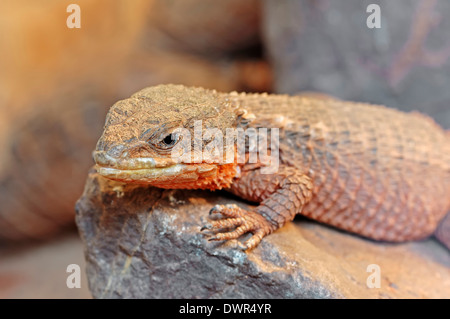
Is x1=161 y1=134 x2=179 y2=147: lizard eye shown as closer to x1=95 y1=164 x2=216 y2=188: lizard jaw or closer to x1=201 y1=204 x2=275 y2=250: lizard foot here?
x1=95 y1=164 x2=216 y2=188: lizard jaw

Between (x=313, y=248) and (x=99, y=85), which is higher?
(x=99, y=85)

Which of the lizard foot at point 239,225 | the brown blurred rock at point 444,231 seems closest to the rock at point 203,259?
the lizard foot at point 239,225

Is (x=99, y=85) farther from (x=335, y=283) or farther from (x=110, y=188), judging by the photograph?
(x=335, y=283)

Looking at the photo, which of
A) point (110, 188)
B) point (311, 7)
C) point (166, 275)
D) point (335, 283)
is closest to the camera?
point (335, 283)

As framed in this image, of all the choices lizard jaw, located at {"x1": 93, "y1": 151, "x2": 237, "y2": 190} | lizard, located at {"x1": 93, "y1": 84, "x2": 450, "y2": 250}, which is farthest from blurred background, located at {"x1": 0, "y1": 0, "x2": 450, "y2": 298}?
lizard jaw, located at {"x1": 93, "y1": 151, "x2": 237, "y2": 190}

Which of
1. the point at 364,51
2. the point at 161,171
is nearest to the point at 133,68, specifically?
the point at 364,51
